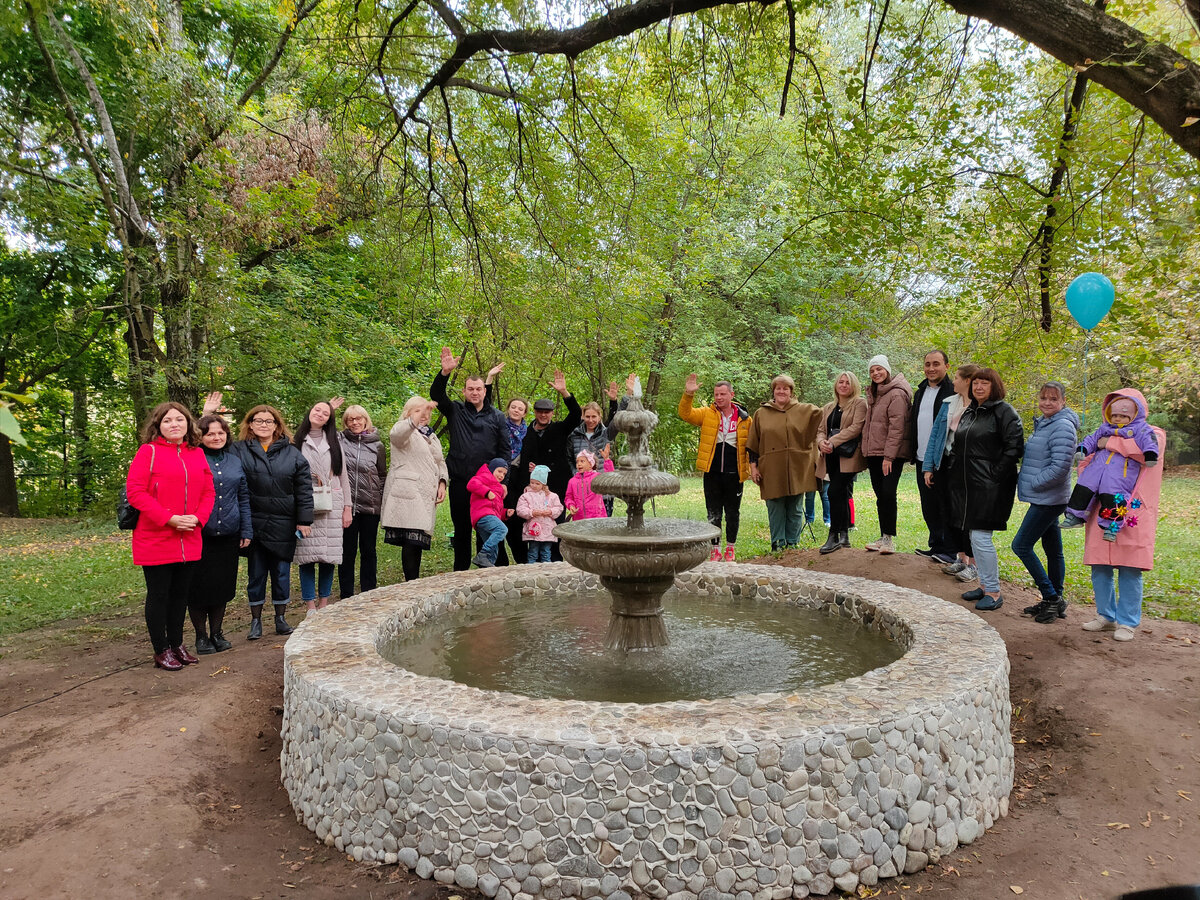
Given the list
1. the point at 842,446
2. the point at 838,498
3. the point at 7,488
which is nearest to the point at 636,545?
the point at 842,446

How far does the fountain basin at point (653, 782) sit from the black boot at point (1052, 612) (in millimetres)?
2309

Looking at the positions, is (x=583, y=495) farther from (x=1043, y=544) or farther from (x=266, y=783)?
(x=1043, y=544)

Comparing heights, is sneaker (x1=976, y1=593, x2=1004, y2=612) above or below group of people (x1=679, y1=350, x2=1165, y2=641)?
below

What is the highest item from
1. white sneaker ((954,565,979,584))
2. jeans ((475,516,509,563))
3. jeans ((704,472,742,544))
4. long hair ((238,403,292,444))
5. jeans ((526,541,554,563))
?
long hair ((238,403,292,444))

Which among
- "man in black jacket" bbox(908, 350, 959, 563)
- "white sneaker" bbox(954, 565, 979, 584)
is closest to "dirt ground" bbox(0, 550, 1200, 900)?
"white sneaker" bbox(954, 565, 979, 584)

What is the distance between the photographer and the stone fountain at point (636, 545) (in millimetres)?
4445

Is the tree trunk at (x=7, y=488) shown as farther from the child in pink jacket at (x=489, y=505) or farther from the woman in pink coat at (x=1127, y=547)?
the woman in pink coat at (x=1127, y=547)

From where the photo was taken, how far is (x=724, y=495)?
7.92 m

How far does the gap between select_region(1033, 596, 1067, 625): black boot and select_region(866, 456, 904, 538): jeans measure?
1.69m

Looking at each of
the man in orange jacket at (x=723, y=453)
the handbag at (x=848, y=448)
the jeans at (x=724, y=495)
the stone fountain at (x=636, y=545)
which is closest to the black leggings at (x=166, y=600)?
the stone fountain at (x=636, y=545)

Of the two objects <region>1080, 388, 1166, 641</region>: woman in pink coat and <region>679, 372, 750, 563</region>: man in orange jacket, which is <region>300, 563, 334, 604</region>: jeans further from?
<region>1080, 388, 1166, 641</region>: woman in pink coat

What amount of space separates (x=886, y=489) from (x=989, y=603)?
163 cm

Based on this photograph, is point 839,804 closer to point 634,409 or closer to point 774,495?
point 634,409

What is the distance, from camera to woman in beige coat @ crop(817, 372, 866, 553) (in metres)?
7.46
